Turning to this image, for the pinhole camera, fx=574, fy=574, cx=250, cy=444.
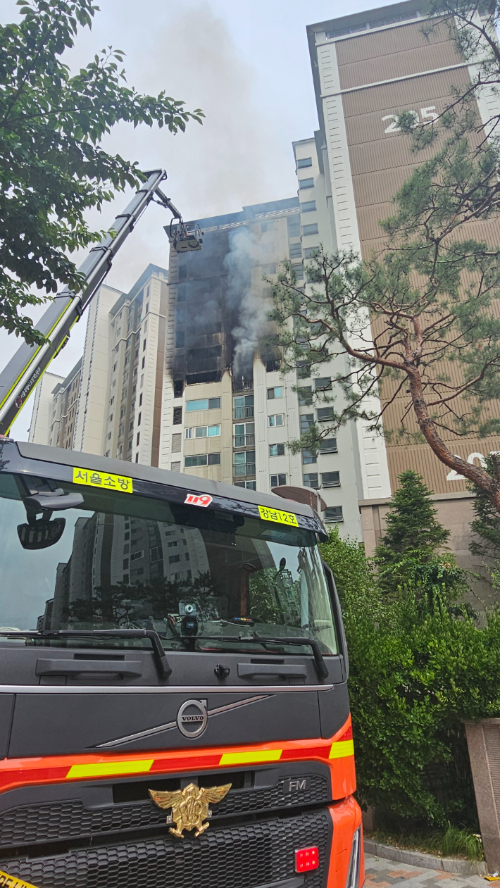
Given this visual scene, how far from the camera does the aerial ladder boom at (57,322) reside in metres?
6.11

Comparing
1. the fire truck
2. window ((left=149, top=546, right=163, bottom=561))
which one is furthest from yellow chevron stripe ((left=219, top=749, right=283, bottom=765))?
window ((left=149, top=546, right=163, bottom=561))

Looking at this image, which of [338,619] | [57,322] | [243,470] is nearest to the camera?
[338,619]

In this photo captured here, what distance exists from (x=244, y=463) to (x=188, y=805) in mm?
35097

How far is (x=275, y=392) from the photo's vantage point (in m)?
38.8

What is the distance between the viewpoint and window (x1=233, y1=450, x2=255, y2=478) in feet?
123

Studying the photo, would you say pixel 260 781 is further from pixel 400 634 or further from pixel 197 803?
pixel 400 634

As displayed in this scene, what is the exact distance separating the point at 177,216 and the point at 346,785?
10865 millimetres

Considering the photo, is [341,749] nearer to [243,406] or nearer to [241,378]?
[243,406]

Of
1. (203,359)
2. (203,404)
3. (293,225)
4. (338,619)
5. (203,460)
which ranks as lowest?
(338,619)

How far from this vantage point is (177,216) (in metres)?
11.6

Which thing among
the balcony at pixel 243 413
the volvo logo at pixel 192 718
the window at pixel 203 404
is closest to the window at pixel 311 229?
the balcony at pixel 243 413

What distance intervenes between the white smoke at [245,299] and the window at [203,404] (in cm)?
253

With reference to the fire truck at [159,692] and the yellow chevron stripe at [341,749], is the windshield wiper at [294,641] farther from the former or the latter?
the yellow chevron stripe at [341,749]

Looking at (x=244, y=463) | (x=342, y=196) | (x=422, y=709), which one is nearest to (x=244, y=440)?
(x=244, y=463)
